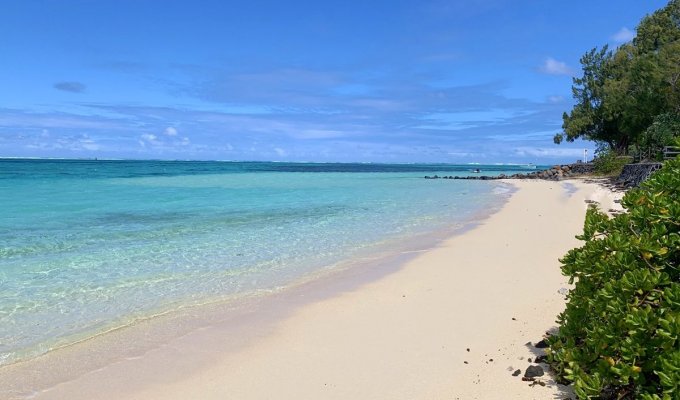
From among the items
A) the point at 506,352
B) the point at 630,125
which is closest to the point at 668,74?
the point at 630,125

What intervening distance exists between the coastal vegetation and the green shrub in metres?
0.75

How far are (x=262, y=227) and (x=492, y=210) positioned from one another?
10716 mm

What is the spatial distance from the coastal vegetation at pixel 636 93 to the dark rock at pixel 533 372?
24038 mm

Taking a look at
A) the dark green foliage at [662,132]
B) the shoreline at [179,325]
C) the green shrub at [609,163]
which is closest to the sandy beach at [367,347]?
the shoreline at [179,325]

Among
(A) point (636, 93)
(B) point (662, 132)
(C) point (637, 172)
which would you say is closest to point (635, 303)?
(C) point (637, 172)

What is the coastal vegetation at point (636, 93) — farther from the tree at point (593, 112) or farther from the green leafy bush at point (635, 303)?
the green leafy bush at point (635, 303)

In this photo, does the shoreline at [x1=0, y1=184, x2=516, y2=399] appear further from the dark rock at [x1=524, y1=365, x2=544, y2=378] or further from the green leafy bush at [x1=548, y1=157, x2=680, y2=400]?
the green leafy bush at [x1=548, y1=157, x2=680, y2=400]

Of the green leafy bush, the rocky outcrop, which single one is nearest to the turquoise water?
the green leafy bush

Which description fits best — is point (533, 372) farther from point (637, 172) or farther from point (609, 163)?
point (609, 163)

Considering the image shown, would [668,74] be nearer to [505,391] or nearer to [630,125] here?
[630,125]

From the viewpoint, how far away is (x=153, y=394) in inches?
180

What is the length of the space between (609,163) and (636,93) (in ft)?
46.7

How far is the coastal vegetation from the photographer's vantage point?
32406 mm

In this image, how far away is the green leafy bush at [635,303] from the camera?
9.85 feet
